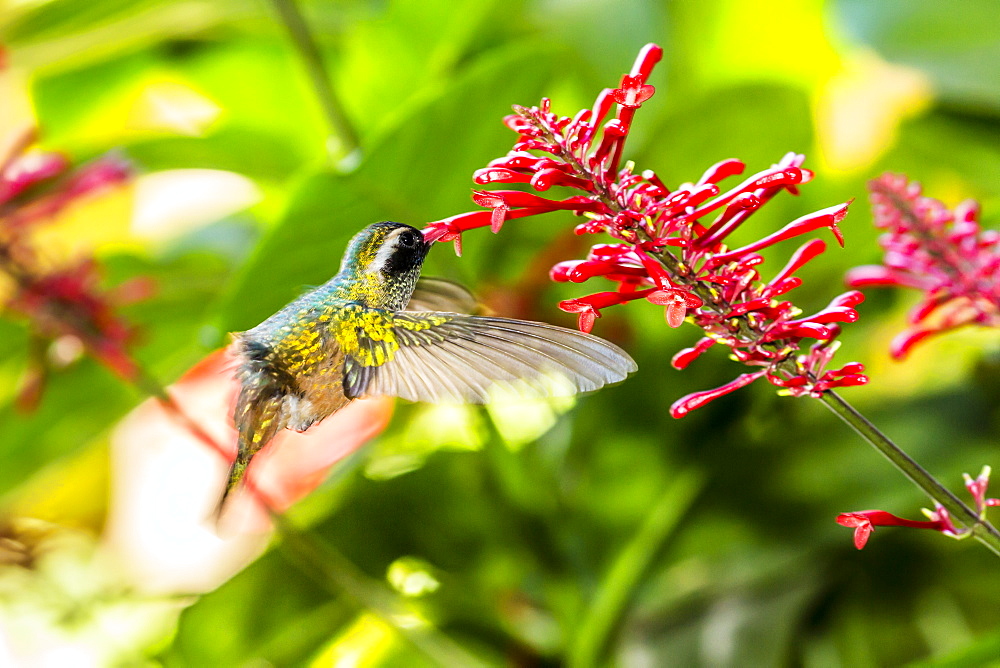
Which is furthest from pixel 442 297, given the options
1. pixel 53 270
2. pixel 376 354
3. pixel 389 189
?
pixel 53 270

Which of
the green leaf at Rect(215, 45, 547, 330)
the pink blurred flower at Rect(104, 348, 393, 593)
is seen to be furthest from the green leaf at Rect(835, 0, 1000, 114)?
the pink blurred flower at Rect(104, 348, 393, 593)

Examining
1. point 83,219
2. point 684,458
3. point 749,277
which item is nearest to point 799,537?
point 684,458

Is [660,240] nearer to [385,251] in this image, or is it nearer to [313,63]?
[385,251]

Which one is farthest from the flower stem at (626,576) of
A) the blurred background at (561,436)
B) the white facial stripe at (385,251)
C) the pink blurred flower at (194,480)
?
the white facial stripe at (385,251)

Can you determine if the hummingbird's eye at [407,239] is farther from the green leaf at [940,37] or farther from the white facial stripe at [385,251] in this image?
the green leaf at [940,37]

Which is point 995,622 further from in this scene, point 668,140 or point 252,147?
point 252,147
